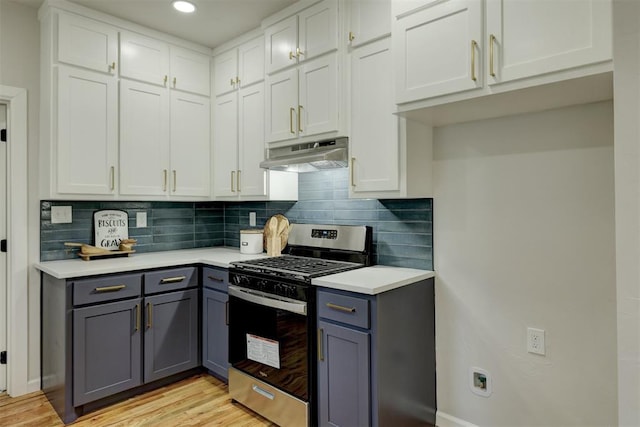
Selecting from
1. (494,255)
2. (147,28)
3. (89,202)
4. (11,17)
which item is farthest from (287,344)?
(11,17)

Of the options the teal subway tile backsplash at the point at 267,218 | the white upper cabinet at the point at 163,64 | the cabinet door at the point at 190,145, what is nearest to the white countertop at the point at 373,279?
the teal subway tile backsplash at the point at 267,218

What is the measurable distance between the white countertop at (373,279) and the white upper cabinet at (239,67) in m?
1.65

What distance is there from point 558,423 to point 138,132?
3.11 m

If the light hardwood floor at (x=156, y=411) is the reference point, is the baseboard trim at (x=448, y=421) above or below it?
above

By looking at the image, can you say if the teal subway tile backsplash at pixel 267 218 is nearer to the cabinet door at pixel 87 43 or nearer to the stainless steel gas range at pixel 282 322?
the stainless steel gas range at pixel 282 322

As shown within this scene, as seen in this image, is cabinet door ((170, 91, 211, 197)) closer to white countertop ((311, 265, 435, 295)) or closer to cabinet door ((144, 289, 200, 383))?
cabinet door ((144, 289, 200, 383))

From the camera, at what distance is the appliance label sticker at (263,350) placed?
225 cm

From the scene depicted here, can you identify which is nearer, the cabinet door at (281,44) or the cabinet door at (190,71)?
the cabinet door at (281,44)

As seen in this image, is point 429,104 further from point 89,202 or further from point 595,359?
point 89,202

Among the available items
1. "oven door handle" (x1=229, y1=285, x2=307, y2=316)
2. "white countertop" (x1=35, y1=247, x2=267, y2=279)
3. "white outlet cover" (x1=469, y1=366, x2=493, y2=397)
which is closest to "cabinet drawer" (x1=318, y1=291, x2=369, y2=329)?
"oven door handle" (x1=229, y1=285, x2=307, y2=316)

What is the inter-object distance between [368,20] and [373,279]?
1.43 m

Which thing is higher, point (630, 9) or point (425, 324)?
point (630, 9)

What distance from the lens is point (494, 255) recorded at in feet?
6.75

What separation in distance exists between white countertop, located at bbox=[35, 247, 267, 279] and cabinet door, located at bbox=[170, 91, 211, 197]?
513mm
